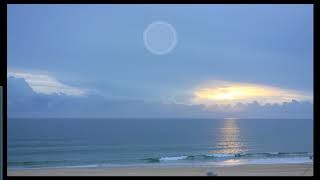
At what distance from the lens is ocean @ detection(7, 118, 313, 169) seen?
1633 cm

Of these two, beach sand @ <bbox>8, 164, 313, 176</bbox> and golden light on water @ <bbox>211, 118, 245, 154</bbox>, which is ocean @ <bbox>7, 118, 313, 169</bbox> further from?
beach sand @ <bbox>8, 164, 313, 176</bbox>

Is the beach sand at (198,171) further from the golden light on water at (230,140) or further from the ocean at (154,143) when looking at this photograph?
the golden light on water at (230,140)

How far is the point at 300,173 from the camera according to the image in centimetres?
1148

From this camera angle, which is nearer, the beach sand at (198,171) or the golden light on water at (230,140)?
the beach sand at (198,171)

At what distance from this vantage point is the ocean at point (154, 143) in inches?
643

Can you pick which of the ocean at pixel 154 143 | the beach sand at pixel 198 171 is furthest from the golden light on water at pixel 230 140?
the beach sand at pixel 198 171

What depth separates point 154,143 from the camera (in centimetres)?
2380

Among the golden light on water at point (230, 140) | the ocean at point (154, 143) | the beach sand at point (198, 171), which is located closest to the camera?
the beach sand at point (198, 171)

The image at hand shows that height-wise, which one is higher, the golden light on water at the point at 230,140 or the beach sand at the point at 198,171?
the golden light on water at the point at 230,140

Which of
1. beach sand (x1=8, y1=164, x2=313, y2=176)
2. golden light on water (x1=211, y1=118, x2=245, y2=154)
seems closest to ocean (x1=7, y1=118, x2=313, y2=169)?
golden light on water (x1=211, y1=118, x2=245, y2=154)

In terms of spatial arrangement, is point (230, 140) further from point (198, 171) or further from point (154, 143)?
point (198, 171)

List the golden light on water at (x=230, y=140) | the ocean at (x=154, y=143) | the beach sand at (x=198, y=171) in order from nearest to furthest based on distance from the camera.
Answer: the beach sand at (x=198, y=171), the ocean at (x=154, y=143), the golden light on water at (x=230, y=140)
